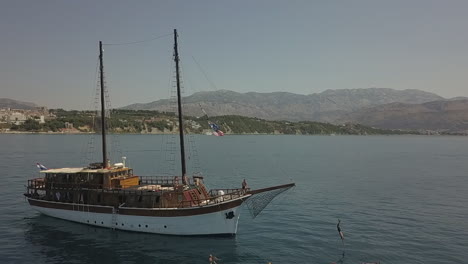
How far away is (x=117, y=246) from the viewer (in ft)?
104

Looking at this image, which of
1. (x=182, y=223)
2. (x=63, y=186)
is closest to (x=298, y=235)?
(x=182, y=223)

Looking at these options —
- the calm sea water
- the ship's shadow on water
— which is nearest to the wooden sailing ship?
the ship's shadow on water

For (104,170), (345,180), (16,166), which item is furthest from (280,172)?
(16,166)

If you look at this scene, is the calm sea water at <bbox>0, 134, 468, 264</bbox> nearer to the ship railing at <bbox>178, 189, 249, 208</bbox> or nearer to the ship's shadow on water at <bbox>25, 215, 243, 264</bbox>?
the ship's shadow on water at <bbox>25, 215, 243, 264</bbox>

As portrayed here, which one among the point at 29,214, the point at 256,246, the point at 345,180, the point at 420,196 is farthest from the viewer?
the point at 345,180

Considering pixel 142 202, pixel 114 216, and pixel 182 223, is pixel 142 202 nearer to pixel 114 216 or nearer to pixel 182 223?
pixel 114 216

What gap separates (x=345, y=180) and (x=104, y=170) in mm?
51464

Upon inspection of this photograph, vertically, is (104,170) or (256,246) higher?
(104,170)

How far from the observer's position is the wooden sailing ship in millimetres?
32719

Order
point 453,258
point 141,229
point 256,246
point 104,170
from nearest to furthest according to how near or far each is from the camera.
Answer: point 453,258 → point 256,246 → point 141,229 → point 104,170

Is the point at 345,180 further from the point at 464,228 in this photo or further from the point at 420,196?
the point at 464,228

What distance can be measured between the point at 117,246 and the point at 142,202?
4.66 m

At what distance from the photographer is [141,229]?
1355 inches

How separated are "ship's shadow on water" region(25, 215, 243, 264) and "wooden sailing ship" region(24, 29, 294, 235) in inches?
36.1
